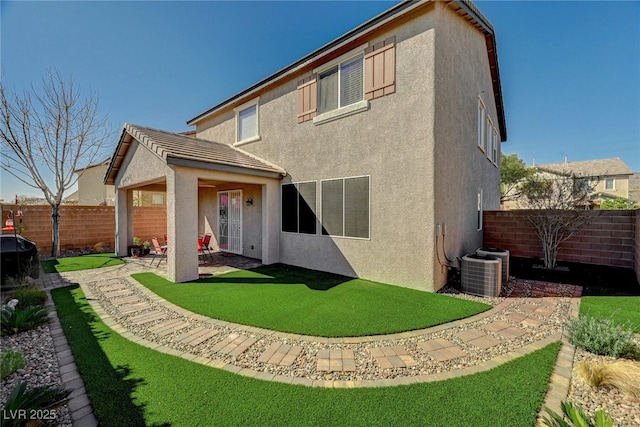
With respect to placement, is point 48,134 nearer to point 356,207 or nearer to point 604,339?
point 356,207

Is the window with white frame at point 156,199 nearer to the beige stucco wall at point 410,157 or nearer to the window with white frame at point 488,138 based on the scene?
the beige stucco wall at point 410,157

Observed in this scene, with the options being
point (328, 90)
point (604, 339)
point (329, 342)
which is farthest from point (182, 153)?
point (604, 339)

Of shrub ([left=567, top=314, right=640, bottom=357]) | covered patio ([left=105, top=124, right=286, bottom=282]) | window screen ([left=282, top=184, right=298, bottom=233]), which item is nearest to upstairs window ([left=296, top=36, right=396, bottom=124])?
window screen ([left=282, top=184, right=298, bottom=233])

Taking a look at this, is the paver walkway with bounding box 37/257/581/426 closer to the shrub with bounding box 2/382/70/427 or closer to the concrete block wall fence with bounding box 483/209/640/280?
the shrub with bounding box 2/382/70/427

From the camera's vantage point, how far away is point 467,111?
1012cm

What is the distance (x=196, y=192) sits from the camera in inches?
352

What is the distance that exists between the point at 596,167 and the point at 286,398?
65011 millimetres

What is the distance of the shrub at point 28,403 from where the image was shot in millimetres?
2646

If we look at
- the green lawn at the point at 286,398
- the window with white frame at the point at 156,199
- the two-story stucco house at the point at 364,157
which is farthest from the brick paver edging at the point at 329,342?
the window with white frame at the point at 156,199

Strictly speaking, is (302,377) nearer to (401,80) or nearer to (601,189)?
(401,80)

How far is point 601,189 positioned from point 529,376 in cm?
5919

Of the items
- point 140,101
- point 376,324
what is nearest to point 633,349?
point 376,324

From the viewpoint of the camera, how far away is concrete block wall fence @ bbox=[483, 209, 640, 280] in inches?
358

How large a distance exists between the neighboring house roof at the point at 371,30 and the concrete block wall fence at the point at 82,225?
23.5 feet
